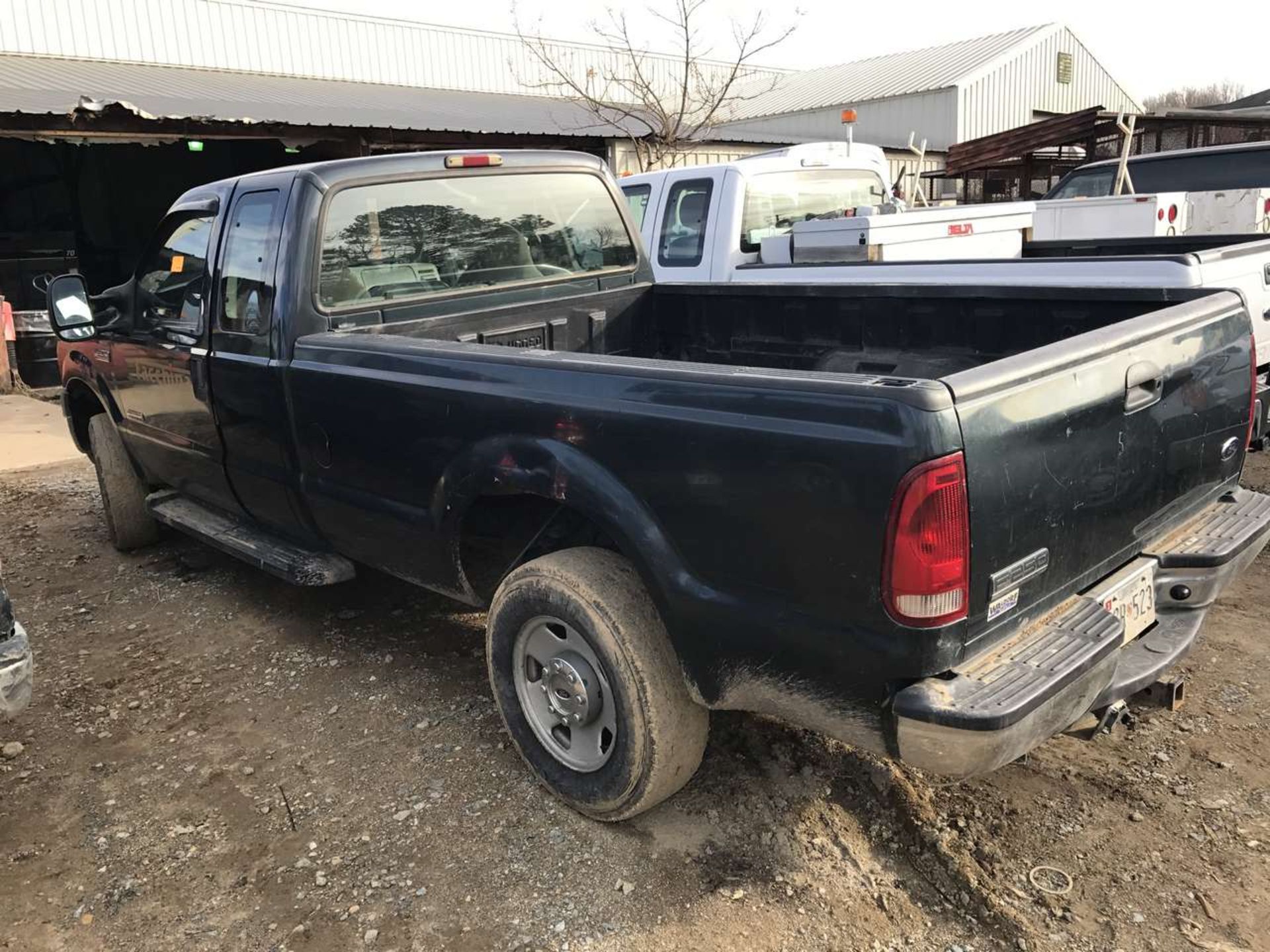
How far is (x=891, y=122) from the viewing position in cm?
2769

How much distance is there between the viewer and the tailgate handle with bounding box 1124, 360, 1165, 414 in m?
2.52

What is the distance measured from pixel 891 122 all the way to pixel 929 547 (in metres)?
28.1

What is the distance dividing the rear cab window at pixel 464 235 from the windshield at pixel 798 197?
9.10 feet

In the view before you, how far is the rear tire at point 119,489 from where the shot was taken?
537 cm

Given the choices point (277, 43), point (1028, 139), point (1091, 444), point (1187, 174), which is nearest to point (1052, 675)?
point (1091, 444)

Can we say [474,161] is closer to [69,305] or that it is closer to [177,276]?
[177,276]

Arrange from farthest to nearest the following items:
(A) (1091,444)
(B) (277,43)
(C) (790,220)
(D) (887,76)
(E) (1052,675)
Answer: (D) (887,76) < (B) (277,43) < (C) (790,220) < (A) (1091,444) < (E) (1052,675)

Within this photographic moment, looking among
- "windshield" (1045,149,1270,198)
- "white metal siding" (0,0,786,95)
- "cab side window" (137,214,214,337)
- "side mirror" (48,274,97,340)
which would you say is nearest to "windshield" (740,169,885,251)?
"windshield" (1045,149,1270,198)

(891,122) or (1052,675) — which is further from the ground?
(891,122)

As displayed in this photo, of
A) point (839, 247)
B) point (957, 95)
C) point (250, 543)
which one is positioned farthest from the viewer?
point (957, 95)

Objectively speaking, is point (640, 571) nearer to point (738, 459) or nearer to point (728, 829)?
point (738, 459)

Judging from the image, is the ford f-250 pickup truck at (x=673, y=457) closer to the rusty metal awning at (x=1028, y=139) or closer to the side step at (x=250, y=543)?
the side step at (x=250, y=543)

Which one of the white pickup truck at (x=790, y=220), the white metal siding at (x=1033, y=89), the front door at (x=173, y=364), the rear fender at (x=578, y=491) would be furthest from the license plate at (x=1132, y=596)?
the white metal siding at (x=1033, y=89)

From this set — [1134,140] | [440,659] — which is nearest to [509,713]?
[440,659]
